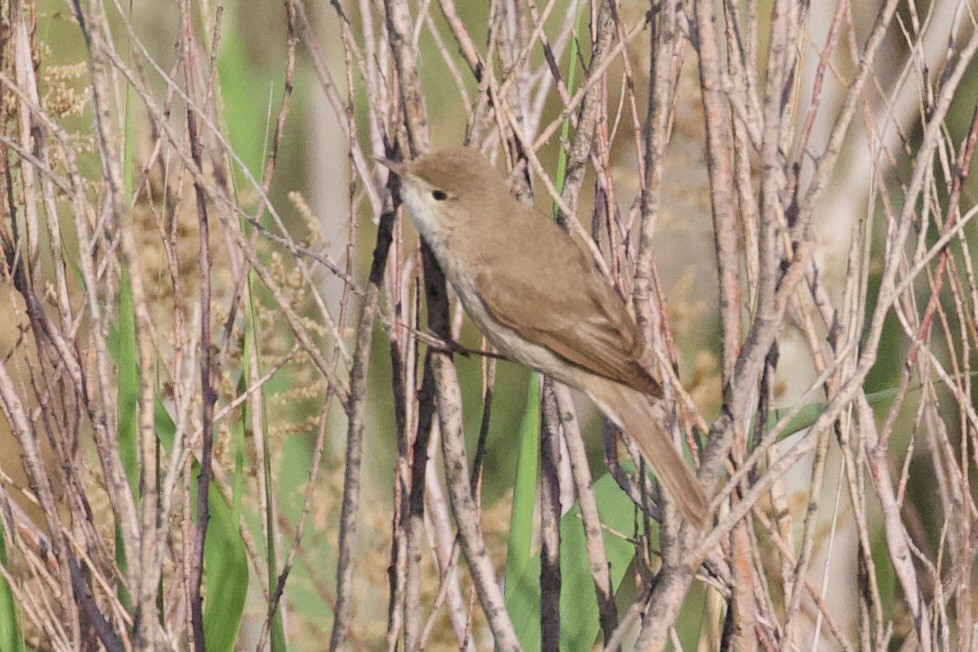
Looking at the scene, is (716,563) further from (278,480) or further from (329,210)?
(329,210)

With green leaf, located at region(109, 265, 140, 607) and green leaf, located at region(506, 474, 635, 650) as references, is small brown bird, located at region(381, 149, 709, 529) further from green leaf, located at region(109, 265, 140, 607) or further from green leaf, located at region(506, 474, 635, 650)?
green leaf, located at region(109, 265, 140, 607)

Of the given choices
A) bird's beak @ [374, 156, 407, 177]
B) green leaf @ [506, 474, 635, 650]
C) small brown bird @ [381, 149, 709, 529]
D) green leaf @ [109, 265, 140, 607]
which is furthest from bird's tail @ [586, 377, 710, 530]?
green leaf @ [109, 265, 140, 607]

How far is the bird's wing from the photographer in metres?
1.46

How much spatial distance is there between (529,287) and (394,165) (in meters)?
0.36

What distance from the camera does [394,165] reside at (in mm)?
1208

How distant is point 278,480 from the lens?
228cm

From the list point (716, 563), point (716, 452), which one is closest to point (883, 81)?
point (716, 563)

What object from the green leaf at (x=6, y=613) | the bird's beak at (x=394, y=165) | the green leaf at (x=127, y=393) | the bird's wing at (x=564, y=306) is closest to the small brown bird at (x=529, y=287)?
the bird's wing at (x=564, y=306)

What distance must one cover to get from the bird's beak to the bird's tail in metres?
0.38

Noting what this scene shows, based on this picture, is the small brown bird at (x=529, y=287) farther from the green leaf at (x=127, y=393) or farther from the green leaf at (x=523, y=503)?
the green leaf at (x=127, y=393)

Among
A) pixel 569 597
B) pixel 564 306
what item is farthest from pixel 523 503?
pixel 564 306

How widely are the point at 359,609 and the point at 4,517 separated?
4.75ft

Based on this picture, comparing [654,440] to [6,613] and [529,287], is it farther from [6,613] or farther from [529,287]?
[6,613]

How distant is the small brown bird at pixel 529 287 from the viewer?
56.3 inches
